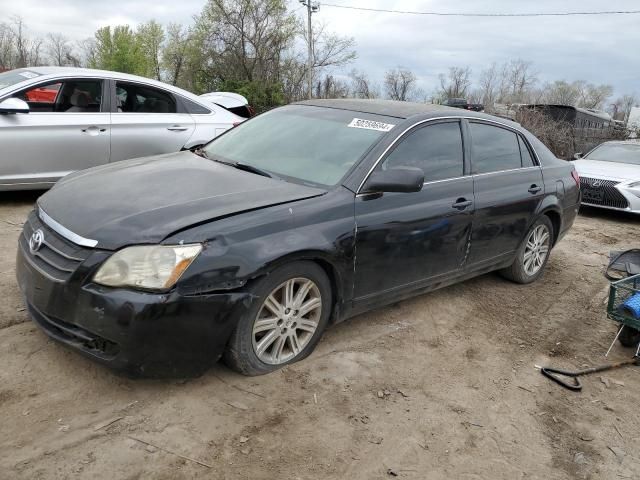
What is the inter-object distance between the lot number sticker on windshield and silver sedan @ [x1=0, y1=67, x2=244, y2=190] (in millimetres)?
2076

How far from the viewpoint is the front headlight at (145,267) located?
2.73m

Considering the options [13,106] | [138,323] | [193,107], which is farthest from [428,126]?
[13,106]

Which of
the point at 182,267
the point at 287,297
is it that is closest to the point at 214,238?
the point at 182,267

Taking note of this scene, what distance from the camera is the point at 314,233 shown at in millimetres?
3254

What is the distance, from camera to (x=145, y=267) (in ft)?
9.04

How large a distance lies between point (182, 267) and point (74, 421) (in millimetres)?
898

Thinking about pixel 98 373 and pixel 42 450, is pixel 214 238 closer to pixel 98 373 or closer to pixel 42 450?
pixel 98 373

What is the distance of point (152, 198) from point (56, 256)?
1.92 feet

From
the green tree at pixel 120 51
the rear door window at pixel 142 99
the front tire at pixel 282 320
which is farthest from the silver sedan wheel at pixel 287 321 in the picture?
the green tree at pixel 120 51

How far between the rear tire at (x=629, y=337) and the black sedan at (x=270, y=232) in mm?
1106

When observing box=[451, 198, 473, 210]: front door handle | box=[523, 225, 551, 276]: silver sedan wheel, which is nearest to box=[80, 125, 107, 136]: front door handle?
box=[451, 198, 473, 210]: front door handle

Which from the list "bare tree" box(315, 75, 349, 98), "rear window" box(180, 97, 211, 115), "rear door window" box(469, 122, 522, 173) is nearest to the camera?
"rear door window" box(469, 122, 522, 173)

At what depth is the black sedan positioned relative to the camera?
2.78m

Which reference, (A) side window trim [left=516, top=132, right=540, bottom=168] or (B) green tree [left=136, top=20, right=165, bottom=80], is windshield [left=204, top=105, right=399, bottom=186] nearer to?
(A) side window trim [left=516, top=132, right=540, bottom=168]
